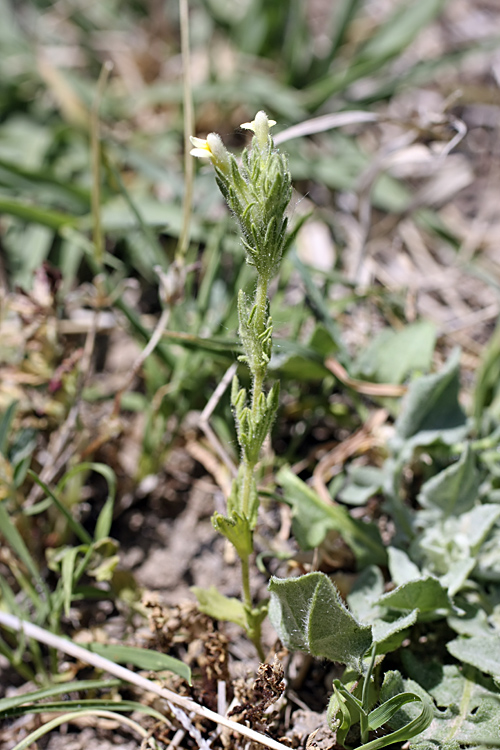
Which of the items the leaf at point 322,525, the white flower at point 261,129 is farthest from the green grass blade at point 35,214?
the white flower at point 261,129

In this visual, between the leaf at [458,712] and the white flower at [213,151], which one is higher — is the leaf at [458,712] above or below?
below

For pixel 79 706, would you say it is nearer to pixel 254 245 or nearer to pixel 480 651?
pixel 480 651

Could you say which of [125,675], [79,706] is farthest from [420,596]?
[79,706]

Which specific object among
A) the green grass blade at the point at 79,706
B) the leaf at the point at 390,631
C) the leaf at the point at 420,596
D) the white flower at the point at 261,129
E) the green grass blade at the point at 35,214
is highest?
the green grass blade at the point at 35,214

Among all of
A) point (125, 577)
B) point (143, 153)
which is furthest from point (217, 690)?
point (143, 153)

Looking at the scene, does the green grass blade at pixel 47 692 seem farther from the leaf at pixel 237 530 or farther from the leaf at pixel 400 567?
the leaf at pixel 400 567

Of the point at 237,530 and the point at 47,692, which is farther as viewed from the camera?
the point at 47,692

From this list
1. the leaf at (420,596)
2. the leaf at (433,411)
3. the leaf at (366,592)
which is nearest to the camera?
the leaf at (420,596)
